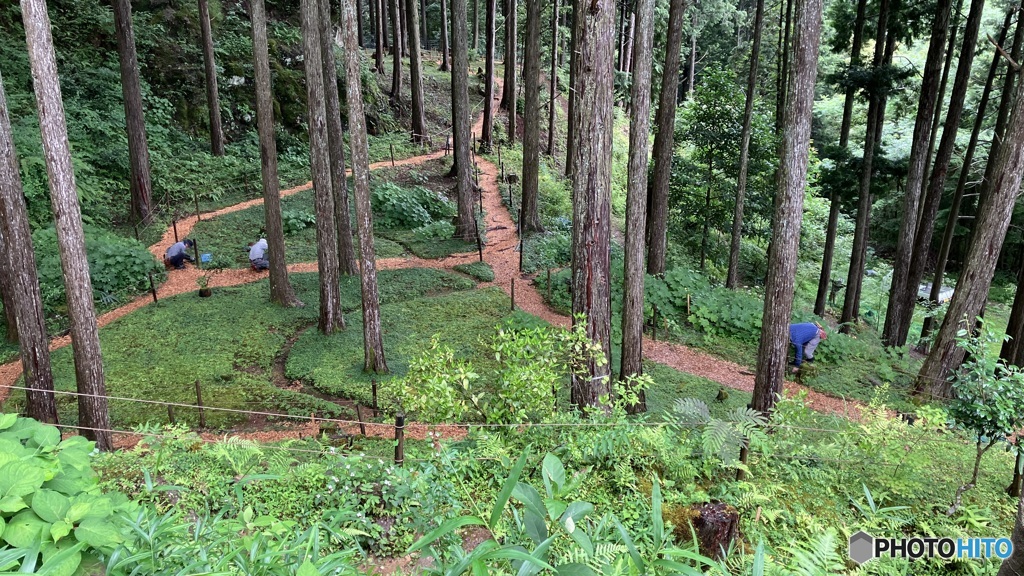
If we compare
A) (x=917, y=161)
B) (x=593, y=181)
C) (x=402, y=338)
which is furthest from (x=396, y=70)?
(x=593, y=181)

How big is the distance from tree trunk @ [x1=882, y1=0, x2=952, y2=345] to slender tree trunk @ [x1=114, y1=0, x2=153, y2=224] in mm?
21251

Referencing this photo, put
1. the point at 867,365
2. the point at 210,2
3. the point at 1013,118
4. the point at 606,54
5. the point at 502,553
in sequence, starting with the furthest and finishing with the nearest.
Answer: the point at 210,2, the point at 867,365, the point at 1013,118, the point at 606,54, the point at 502,553

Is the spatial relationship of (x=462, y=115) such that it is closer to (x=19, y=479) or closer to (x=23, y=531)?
(x=19, y=479)

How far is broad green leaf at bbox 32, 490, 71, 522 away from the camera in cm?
189

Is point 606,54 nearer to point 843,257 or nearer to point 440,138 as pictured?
point 440,138

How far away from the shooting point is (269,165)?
1295 cm

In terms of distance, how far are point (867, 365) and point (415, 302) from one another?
11599 mm

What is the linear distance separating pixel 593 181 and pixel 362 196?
5.11 metres

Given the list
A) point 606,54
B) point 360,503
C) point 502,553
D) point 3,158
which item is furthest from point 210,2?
point 502,553

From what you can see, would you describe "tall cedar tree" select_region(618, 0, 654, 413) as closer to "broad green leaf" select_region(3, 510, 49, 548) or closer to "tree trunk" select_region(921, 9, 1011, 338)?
"broad green leaf" select_region(3, 510, 49, 548)

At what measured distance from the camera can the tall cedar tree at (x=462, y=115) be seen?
1811cm

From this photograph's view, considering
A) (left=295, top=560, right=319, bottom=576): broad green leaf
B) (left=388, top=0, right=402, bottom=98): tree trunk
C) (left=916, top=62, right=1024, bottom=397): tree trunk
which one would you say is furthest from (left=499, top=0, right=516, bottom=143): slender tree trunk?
(left=295, top=560, right=319, bottom=576): broad green leaf

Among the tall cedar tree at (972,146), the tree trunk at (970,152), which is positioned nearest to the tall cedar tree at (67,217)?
the tree trunk at (970,152)

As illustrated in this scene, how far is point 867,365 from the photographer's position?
13.5 metres
